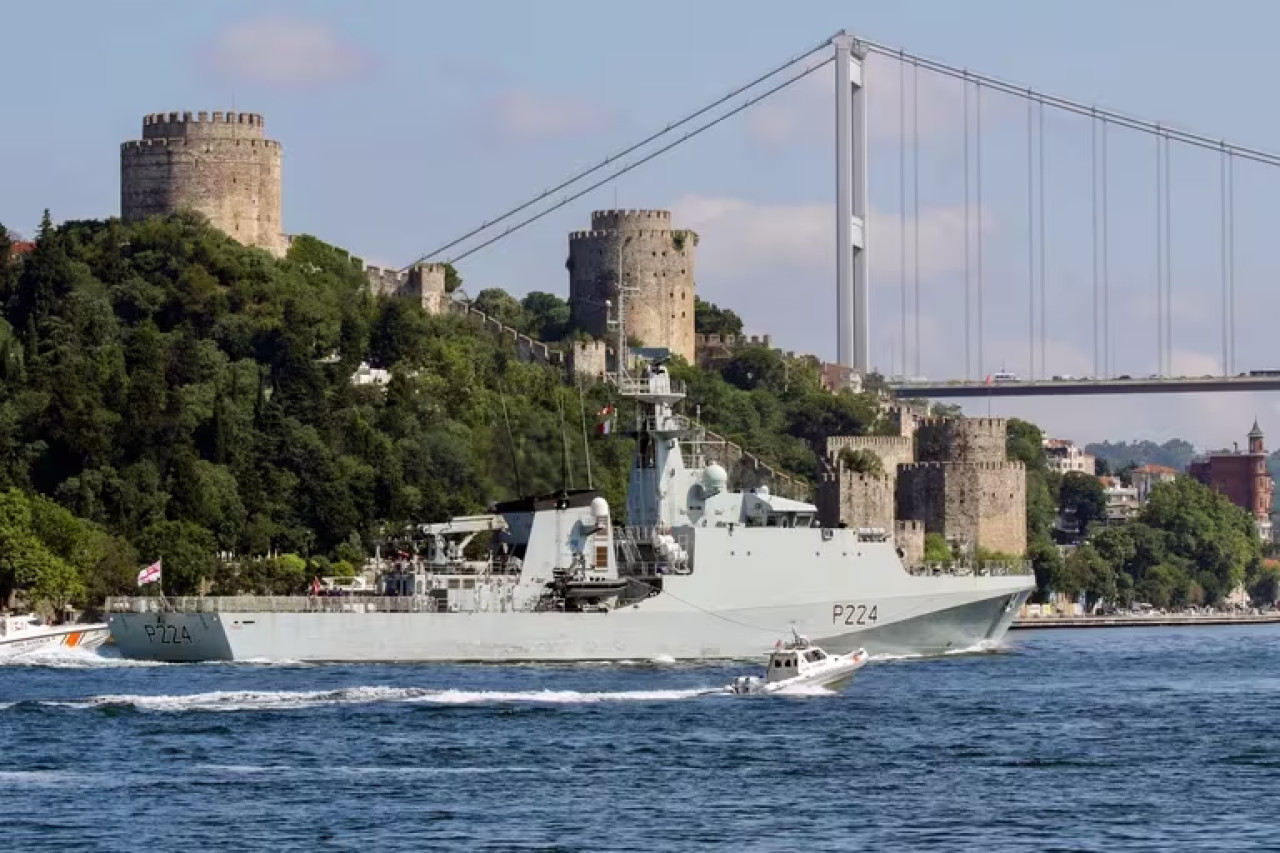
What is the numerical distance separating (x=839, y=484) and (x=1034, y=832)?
5643 cm

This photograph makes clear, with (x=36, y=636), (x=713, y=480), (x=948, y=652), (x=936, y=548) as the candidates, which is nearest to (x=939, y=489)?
(x=936, y=548)

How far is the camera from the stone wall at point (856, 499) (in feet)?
289

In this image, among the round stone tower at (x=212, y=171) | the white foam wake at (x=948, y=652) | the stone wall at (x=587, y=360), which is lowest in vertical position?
the white foam wake at (x=948, y=652)

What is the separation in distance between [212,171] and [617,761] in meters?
59.8

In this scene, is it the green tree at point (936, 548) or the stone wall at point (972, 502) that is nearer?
the green tree at point (936, 548)

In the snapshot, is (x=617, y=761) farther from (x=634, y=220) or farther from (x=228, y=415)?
(x=634, y=220)

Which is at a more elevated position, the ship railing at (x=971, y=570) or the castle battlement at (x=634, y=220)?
the castle battlement at (x=634, y=220)

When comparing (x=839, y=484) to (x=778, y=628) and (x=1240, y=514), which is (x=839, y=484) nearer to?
(x=778, y=628)

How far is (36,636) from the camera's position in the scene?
5700 centimetres

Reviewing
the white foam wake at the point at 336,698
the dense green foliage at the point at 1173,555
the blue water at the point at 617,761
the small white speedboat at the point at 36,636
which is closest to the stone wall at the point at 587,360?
the dense green foliage at the point at 1173,555

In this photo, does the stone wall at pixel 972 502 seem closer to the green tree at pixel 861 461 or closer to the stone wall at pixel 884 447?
the green tree at pixel 861 461

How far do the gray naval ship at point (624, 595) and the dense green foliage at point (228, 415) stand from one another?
389 inches

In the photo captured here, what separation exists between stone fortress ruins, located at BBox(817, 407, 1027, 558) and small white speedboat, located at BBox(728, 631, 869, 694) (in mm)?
38210

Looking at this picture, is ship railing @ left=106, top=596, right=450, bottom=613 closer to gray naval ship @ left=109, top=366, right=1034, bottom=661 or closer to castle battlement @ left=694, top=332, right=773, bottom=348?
gray naval ship @ left=109, top=366, right=1034, bottom=661
